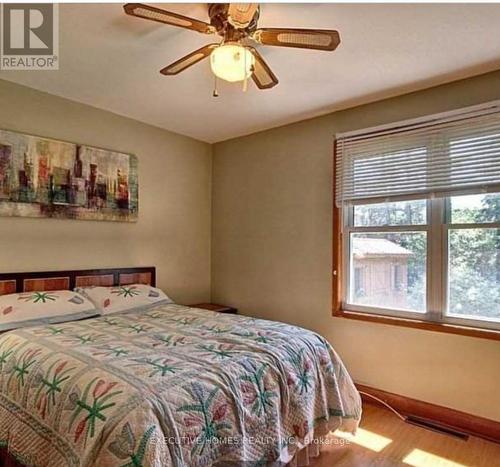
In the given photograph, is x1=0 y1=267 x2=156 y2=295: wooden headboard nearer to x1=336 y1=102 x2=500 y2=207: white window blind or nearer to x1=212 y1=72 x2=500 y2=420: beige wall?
x1=212 y1=72 x2=500 y2=420: beige wall

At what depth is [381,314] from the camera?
2887 millimetres

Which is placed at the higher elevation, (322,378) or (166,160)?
(166,160)

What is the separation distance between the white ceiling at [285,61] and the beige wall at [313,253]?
0.63ft

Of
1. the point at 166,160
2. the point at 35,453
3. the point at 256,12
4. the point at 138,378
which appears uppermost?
the point at 256,12

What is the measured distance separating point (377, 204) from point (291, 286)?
1099 millimetres

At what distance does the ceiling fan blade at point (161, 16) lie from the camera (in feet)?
4.83

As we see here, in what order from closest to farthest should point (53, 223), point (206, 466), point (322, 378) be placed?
point (206, 466) < point (322, 378) < point (53, 223)

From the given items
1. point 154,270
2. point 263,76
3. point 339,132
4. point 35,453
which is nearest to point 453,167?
point 339,132

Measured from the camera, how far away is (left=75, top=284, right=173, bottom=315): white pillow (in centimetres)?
278

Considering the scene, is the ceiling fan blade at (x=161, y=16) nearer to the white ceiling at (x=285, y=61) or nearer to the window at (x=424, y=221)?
the white ceiling at (x=285, y=61)

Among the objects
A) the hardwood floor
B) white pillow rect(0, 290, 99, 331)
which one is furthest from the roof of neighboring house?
white pillow rect(0, 290, 99, 331)

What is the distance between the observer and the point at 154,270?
3545mm

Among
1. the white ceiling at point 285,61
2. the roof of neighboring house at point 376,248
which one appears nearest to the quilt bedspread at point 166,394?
the roof of neighboring house at point 376,248

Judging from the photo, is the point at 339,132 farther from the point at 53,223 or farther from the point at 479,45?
the point at 53,223
